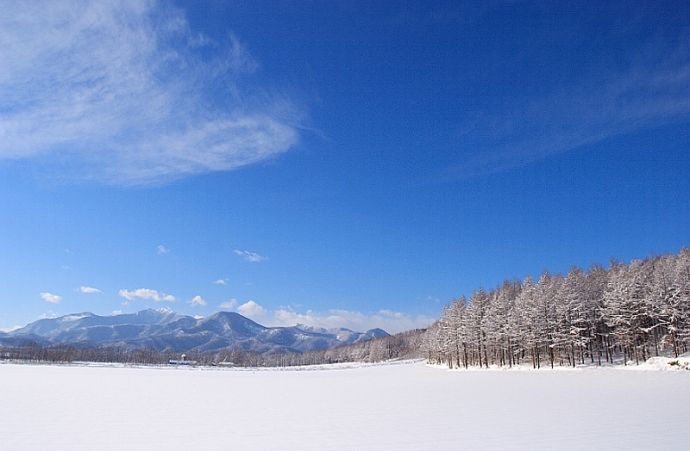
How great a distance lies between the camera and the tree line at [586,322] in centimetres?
4972

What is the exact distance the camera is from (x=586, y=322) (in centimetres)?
5672

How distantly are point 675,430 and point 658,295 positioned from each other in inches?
1829

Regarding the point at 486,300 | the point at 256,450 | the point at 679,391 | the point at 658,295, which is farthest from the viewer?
the point at 486,300

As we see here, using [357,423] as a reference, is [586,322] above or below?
above

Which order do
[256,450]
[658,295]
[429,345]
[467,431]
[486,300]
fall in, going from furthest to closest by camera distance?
[429,345] → [486,300] → [658,295] → [467,431] → [256,450]

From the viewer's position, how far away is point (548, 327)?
57750mm

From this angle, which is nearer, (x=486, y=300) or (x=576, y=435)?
(x=576, y=435)

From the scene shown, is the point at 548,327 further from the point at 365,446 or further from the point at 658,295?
the point at 365,446

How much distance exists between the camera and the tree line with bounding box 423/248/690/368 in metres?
49.7

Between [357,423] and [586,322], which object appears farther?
[586,322]

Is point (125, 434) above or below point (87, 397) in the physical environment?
above

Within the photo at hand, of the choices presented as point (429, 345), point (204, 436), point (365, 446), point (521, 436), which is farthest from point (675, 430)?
point (429, 345)

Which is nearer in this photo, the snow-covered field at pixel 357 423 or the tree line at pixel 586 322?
the snow-covered field at pixel 357 423

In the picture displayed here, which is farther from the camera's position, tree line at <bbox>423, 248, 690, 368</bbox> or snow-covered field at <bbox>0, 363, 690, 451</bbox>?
tree line at <bbox>423, 248, 690, 368</bbox>
